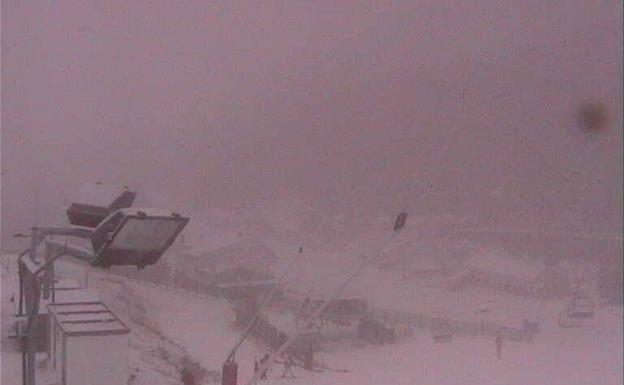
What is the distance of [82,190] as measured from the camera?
1.58 metres

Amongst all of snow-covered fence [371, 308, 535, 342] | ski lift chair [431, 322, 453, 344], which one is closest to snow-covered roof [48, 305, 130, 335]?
snow-covered fence [371, 308, 535, 342]

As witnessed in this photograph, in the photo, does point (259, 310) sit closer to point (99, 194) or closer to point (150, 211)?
point (99, 194)

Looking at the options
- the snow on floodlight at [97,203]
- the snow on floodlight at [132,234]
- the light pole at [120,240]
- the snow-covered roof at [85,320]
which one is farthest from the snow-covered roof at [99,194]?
the snow-covered roof at [85,320]

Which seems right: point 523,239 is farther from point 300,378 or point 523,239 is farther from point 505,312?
point 300,378

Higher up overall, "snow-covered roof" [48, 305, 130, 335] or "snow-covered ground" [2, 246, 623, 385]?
"snow-covered roof" [48, 305, 130, 335]

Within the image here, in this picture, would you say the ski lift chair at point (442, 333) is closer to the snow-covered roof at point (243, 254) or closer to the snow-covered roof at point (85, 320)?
the snow-covered roof at point (243, 254)

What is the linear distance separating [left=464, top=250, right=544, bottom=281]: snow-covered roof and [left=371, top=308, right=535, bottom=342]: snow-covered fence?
242 mm

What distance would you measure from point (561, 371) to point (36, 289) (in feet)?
7.81

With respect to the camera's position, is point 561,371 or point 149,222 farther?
point 561,371

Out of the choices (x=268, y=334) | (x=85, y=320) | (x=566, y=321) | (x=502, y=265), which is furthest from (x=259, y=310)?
(x=566, y=321)

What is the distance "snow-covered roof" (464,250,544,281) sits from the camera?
10.4 ft

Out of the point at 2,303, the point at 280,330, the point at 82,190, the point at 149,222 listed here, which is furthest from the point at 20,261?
the point at 280,330

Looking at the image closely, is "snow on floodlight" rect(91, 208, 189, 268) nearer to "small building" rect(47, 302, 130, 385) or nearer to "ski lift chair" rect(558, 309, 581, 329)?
"small building" rect(47, 302, 130, 385)

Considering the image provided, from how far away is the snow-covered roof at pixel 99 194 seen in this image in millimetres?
1494
